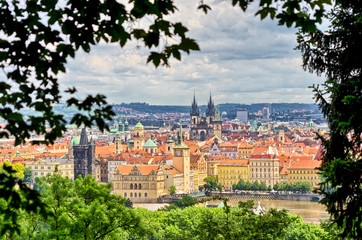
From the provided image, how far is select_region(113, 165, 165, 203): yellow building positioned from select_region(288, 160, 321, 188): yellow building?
1540 cm

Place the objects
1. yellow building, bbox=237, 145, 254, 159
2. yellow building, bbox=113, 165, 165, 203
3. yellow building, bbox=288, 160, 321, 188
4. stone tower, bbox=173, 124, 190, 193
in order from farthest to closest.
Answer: yellow building, bbox=237, 145, 254, 159 → yellow building, bbox=288, 160, 321, 188 → stone tower, bbox=173, 124, 190, 193 → yellow building, bbox=113, 165, 165, 203

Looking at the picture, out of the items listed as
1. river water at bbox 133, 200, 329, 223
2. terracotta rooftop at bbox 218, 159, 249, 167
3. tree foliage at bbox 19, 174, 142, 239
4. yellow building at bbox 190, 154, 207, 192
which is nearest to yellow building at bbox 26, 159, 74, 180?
yellow building at bbox 190, 154, 207, 192

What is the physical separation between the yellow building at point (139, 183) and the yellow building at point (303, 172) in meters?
15.4

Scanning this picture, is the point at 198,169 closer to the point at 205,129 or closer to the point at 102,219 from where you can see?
the point at 205,129

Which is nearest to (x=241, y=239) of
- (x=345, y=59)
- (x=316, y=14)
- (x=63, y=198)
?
(x=63, y=198)

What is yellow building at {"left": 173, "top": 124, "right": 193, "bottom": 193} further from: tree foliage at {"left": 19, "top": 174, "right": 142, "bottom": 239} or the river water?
tree foliage at {"left": 19, "top": 174, "right": 142, "bottom": 239}

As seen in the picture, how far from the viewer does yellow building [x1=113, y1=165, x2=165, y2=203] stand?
58.7 metres

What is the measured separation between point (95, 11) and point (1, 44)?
481mm

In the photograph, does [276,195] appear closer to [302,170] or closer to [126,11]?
[302,170]

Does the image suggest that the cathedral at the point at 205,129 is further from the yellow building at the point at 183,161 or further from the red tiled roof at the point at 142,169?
the red tiled roof at the point at 142,169

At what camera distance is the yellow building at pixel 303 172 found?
65625mm

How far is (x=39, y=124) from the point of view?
3.03m

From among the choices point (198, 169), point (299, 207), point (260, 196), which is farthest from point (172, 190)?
point (299, 207)

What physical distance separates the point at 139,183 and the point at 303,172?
1822cm
